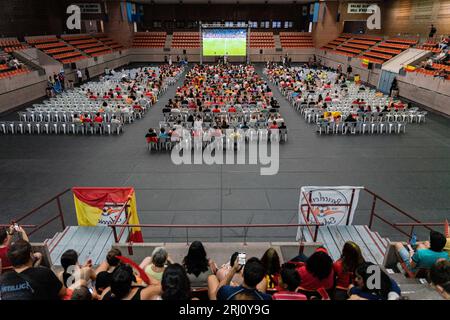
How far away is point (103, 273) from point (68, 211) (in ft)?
19.8

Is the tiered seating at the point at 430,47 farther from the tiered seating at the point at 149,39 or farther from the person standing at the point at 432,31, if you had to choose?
the tiered seating at the point at 149,39

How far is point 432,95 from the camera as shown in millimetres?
21047

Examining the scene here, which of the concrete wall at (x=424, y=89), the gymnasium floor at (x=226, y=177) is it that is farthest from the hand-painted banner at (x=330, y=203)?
the concrete wall at (x=424, y=89)

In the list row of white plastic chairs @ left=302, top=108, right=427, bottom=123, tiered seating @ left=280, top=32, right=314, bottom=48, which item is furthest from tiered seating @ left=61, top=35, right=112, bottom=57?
row of white plastic chairs @ left=302, top=108, right=427, bottom=123

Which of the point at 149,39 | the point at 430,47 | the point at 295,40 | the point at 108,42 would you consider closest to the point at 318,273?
the point at 430,47

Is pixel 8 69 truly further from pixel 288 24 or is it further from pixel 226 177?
pixel 288 24

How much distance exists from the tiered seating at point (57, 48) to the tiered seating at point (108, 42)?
8297mm

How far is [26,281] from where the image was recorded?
3721 millimetres

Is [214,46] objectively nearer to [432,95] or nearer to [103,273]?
[432,95]

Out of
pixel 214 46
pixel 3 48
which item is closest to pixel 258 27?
pixel 214 46

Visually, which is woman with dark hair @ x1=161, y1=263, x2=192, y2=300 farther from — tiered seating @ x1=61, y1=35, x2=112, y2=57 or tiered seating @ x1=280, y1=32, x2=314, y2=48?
tiered seating @ x1=280, y1=32, x2=314, y2=48

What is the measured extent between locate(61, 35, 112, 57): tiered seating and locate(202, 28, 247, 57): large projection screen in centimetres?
1340

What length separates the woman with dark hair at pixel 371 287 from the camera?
393 centimetres

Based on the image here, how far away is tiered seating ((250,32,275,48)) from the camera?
148 feet
